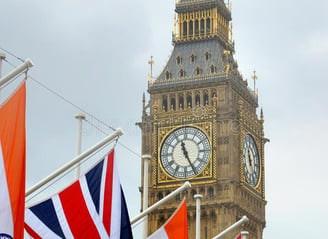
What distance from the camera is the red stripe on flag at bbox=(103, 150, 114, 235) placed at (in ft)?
140

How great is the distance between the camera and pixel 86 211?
42.5 m

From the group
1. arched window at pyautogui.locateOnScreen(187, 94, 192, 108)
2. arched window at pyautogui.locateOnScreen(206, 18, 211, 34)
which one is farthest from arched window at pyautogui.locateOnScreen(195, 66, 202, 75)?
arched window at pyautogui.locateOnScreen(206, 18, 211, 34)

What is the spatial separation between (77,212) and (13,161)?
A: 626 centimetres

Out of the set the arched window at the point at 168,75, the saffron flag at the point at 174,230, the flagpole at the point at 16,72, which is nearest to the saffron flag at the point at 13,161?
the flagpole at the point at 16,72

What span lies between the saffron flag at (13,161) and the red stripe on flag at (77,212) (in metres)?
5.93

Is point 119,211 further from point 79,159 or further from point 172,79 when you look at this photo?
point 172,79

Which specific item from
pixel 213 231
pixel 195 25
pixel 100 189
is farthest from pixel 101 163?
pixel 195 25

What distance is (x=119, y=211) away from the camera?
4328cm

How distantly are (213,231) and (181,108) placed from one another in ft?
37.1

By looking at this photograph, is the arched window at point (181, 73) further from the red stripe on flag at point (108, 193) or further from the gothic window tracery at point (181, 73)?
the red stripe on flag at point (108, 193)

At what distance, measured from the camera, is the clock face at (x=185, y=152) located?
108812 mm

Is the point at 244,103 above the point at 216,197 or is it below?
above

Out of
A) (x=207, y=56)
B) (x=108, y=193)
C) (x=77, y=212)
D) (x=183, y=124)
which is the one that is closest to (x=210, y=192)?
(x=183, y=124)

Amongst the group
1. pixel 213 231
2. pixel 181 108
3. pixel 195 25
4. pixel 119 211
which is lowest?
pixel 119 211
